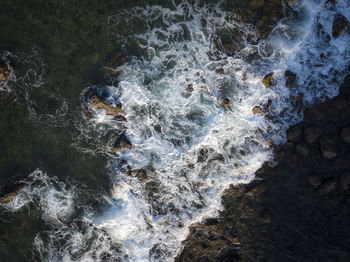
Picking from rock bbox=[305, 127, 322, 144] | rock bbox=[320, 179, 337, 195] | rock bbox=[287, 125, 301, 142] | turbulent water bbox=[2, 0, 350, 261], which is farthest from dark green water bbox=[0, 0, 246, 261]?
rock bbox=[320, 179, 337, 195]

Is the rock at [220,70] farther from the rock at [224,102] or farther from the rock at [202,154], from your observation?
the rock at [202,154]

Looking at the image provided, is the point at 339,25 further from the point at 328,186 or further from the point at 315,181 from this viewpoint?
the point at 328,186

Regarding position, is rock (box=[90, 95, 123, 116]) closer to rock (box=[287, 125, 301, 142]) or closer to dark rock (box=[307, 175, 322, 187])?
rock (box=[287, 125, 301, 142])

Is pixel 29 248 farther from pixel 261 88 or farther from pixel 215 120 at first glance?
pixel 261 88

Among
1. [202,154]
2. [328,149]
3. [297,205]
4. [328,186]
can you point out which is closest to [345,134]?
[328,149]

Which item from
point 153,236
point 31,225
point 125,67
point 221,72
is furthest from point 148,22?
point 31,225

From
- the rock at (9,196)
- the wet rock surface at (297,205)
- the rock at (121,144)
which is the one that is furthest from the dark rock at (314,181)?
the rock at (9,196)
